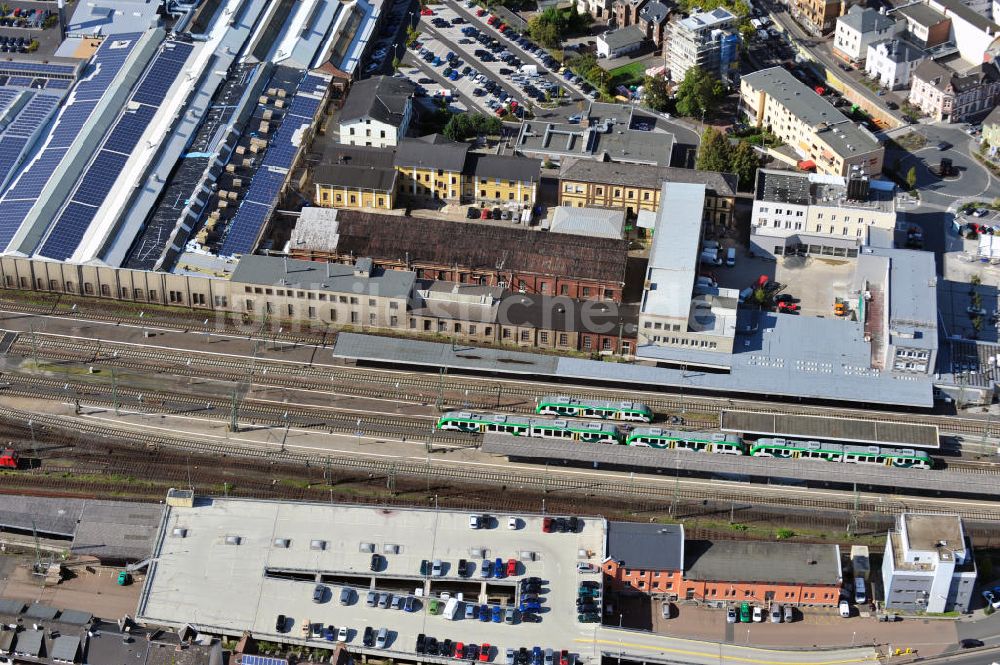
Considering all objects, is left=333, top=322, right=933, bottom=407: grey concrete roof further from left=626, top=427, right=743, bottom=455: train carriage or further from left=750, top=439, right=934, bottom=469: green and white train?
left=626, top=427, right=743, bottom=455: train carriage

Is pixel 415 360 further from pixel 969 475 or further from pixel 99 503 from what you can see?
pixel 969 475

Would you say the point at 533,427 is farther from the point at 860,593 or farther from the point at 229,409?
the point at 860,593

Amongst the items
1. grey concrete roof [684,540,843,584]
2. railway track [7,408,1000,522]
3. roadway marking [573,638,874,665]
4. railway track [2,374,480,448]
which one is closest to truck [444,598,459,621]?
roadway marking [573,638,874,665]

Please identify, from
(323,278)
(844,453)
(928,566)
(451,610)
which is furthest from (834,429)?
(323,278)

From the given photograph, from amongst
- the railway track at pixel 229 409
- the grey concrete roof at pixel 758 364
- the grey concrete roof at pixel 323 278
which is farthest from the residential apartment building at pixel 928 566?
the grey concrete roof at pixel 323 278

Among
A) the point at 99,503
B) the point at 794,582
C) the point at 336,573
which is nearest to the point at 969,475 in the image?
the point at 794,582
